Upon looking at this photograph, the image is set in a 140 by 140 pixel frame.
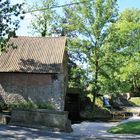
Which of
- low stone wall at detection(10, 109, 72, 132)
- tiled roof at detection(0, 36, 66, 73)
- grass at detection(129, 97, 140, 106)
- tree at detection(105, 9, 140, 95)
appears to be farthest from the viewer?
grass at detection(129, 97, 140, 106)

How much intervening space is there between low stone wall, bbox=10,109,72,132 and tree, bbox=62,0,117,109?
17.7 meters

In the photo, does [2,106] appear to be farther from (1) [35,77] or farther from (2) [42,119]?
(2) [42,119]

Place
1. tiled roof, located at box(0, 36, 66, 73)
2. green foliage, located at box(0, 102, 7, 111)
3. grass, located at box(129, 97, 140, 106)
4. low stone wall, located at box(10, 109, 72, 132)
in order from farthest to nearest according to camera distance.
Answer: grass, located at box(129, 97, 140, 106)
tiled roof, located at box(0, 36, 66, 73)
green foliage, located at box(0, 102, 7, 111)
low stone wall, located at box(10, 109, 72, 132)

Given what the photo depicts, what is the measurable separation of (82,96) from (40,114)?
62.5 feet

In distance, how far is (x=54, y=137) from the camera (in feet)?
66.8

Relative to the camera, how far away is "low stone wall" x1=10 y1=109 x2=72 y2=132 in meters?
23.8

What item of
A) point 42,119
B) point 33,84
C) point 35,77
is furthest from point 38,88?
point 42,119

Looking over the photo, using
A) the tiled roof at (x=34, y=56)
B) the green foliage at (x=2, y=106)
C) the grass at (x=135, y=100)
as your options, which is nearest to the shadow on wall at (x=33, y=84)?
the tiled roof at (x=34, y=56)

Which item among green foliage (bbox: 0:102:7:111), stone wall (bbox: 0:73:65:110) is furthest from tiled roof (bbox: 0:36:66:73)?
green foliage (bbox: 0:102:7:111)

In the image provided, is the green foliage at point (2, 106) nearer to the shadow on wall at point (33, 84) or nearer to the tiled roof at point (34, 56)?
the shadow on wall at point (33, 84)

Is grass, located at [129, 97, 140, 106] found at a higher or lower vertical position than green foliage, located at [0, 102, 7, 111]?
higher

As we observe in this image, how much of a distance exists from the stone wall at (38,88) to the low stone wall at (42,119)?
1164 centimetres

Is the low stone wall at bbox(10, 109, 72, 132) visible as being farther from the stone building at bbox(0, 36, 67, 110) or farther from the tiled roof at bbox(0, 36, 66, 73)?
the tiled roof at bbox(0, 36, 66, 73)

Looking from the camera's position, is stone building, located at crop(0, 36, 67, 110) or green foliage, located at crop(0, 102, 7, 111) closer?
green foliage, located at crop(0, 102, 7, 111)
